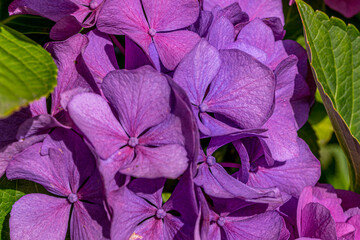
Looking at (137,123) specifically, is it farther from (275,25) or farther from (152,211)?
(275,25)

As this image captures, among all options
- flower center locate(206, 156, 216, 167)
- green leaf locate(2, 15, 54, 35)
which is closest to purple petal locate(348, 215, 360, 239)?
flower center locate(206, 156, 216, 167)

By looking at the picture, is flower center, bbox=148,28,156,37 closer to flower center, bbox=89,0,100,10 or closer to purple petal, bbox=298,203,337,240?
flower center, bbox=89,0,100,10

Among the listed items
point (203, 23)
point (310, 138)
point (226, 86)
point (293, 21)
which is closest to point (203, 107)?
point (226, 86)

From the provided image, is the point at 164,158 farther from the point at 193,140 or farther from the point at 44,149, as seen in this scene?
the point at 44,149

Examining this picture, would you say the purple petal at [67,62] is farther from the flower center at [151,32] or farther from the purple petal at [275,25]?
the purple petal at [275,25]

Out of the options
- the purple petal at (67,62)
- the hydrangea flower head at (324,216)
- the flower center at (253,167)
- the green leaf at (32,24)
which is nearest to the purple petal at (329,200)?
the hydrangea flower head at (324,216)

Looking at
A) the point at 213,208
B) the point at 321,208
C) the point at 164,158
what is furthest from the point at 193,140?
the point at 321,208
